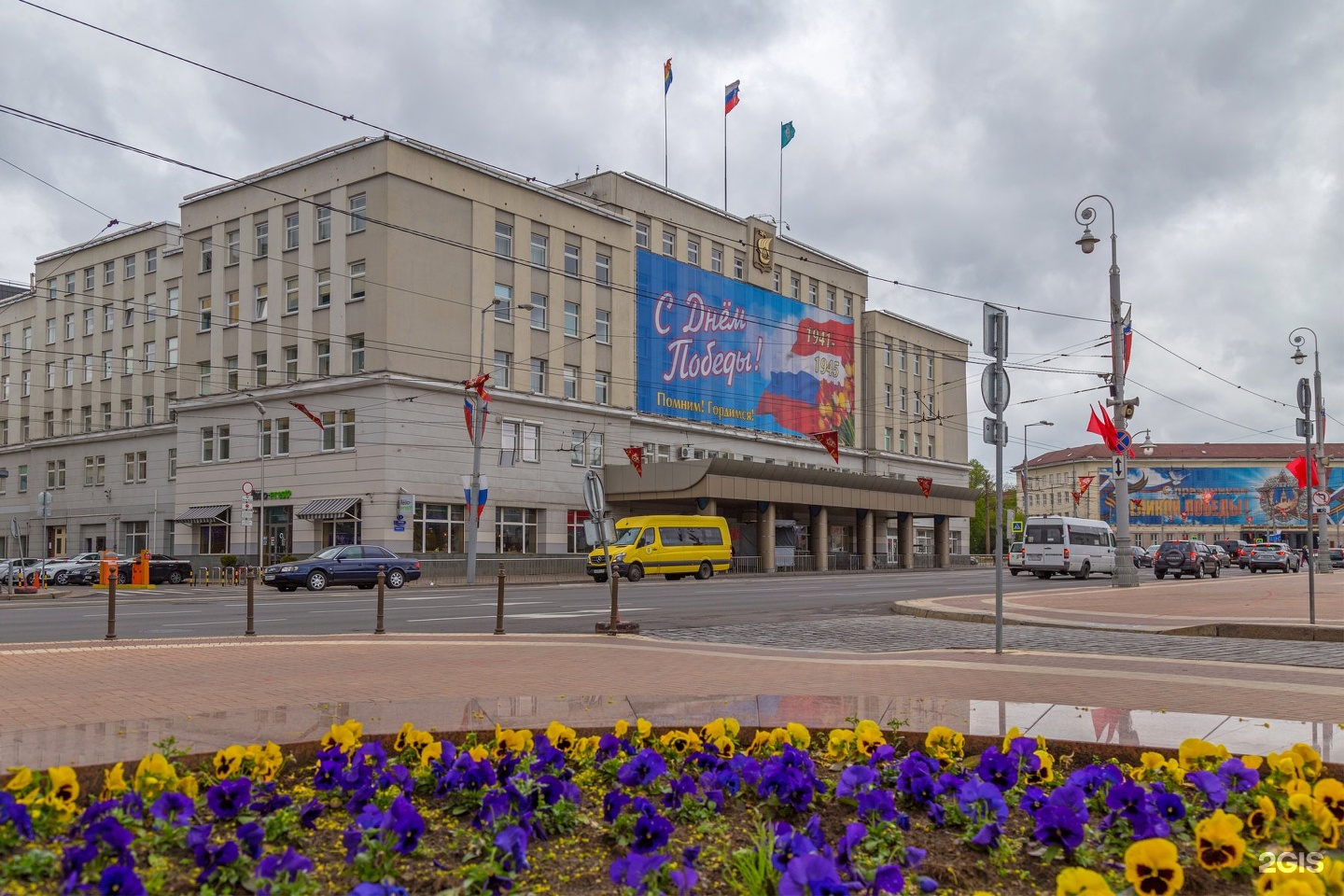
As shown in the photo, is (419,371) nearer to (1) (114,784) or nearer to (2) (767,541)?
(2) (767,541)

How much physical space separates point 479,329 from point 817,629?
1292 inches

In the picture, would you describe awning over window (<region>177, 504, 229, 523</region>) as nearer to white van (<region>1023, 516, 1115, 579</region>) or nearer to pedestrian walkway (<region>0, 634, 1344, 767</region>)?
white van (<region>1023, 516, 1115, 579</region>)

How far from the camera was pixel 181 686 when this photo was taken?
8.95 m

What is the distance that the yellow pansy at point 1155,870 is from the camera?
10.9 feet

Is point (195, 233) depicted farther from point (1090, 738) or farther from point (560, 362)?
point (1090, 738)

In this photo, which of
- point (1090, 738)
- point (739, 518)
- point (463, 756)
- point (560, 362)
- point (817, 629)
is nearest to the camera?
point (463, 756)

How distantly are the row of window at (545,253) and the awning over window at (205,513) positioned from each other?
654 inches

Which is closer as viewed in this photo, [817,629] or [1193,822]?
[1193,822]

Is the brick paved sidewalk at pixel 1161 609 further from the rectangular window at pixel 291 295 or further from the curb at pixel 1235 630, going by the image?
the rectangular window at pixel 291 295

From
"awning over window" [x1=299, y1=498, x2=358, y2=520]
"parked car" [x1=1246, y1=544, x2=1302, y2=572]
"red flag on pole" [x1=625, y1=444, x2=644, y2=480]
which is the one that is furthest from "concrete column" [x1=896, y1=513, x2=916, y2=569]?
"awning over window" [x1=299, y1=498, x2=358, y2=520]

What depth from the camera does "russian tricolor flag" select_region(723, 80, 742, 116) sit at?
195ft

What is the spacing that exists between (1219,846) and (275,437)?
48.2m

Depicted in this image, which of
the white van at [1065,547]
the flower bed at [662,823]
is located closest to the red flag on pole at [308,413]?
the white van at [1065,547]

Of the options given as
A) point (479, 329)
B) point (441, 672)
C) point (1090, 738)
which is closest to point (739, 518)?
point (479, 329)
